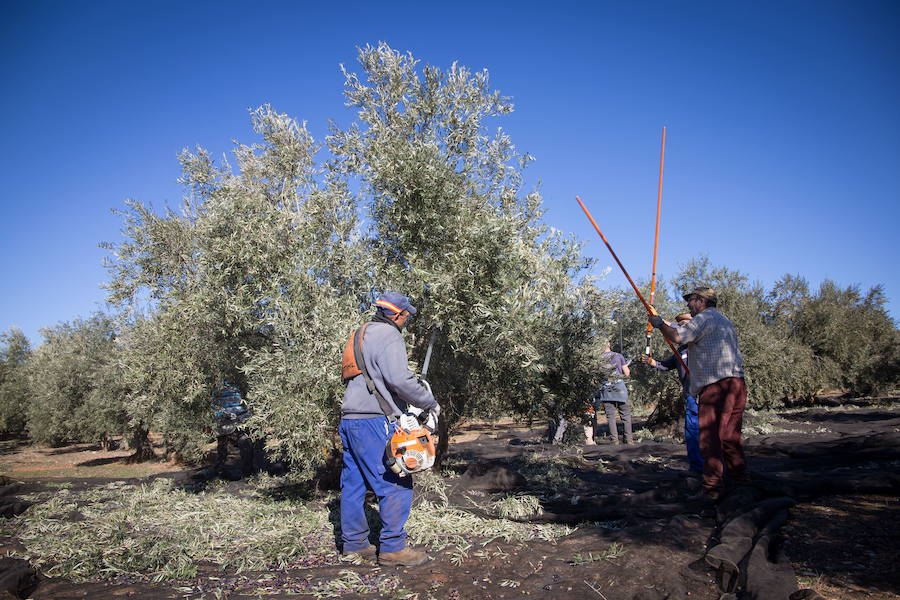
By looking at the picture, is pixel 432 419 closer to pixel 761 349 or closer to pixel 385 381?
pixel 385 381

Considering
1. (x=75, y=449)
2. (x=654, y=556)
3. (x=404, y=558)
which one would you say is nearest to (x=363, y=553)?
(x=404, y=558)

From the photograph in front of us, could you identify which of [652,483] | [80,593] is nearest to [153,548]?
[80,593]

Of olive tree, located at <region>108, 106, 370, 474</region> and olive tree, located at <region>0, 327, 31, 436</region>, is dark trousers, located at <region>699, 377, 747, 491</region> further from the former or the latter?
olive tree, located at <region>0, 327, 31, 436</region>

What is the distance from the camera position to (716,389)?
5.95 meters

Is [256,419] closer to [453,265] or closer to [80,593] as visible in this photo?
[80,593]

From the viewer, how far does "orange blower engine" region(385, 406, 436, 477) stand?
4781 millimetres

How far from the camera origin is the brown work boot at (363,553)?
512cm

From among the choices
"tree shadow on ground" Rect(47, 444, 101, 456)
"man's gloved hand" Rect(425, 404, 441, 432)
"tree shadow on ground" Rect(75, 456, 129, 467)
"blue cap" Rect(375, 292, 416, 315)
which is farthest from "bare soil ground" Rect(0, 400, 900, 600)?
"tree shadow on ground" Rect(47, 444, 101, 456)

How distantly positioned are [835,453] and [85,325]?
2745cm

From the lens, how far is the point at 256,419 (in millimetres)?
6699

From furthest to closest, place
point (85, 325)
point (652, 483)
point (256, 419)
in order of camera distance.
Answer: point (85, 325) < point (652, 483) < point (256, 419)

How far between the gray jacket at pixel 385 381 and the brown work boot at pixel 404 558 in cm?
125

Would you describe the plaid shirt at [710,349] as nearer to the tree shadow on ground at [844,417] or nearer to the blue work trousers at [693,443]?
the blue work trousers at [693,443]

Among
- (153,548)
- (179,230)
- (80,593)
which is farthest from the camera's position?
(179,230)
